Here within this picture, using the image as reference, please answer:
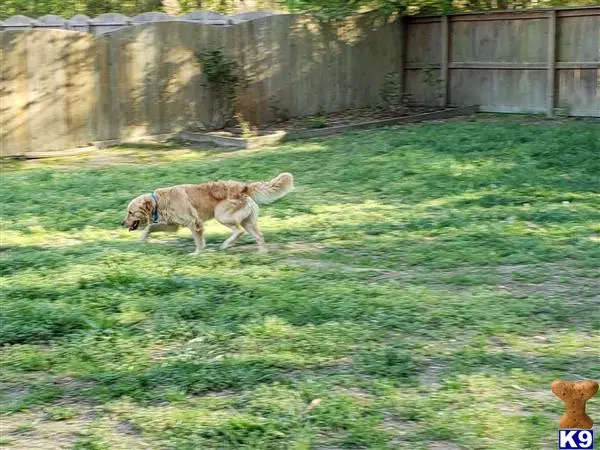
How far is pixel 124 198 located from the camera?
411 inches

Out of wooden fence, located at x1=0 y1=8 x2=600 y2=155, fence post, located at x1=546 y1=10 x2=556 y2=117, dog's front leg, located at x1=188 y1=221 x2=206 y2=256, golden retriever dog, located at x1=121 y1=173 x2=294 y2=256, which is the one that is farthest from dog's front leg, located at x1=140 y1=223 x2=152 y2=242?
fence post, located at x1=546 y1=10 x2=556 y2=117

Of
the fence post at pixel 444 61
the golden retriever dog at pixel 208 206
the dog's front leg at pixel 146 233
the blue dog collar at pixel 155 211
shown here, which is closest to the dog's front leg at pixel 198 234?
the golden retriever dog at pixel 208 206

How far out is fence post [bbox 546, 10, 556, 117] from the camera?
16.2m

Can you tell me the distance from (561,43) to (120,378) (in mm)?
13305

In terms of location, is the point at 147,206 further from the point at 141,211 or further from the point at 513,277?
the point at 513,277

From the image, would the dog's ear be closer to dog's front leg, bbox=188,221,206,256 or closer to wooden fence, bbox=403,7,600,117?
dog's front leg, bbox=188,221,206,256

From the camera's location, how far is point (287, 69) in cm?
1739

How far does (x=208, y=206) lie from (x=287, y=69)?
984 cm

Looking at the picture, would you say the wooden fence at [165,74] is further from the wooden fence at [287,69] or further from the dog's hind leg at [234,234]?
the dog's hind leg at [234,234]

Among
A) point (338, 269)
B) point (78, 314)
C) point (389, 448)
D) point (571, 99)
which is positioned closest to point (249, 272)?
point (338, 269)

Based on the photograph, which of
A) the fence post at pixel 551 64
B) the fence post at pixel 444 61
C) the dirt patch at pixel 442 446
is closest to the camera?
the dirt patch at pixel 442 446

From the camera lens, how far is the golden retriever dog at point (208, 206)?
25.8 feet

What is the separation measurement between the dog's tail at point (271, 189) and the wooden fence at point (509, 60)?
9.65 meters

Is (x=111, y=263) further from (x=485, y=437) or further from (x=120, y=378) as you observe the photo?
(x=485, y=437)
